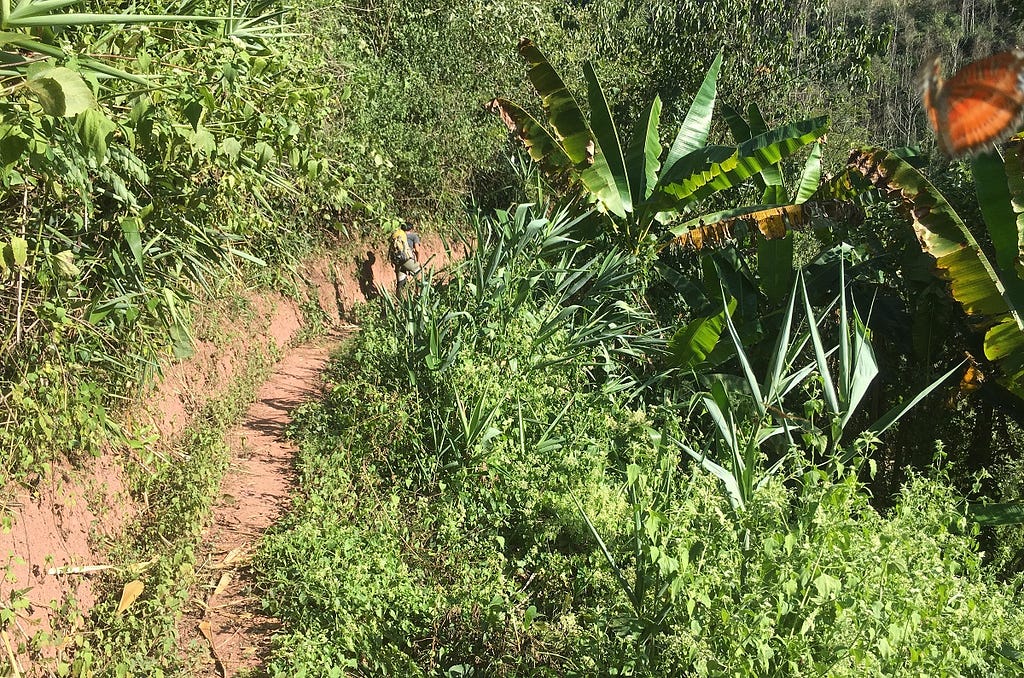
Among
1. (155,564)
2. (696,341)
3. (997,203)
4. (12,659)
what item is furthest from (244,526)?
(997,203)

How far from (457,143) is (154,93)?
8153 mm

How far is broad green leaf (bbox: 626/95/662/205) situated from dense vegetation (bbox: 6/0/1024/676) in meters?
0.04

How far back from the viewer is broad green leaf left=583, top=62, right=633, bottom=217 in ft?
26.4

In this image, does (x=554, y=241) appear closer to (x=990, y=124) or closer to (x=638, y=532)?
(x=990, y=124)

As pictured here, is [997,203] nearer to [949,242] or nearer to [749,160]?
[949,242]

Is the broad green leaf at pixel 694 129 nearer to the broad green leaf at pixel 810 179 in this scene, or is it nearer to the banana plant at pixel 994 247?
the broad green leaf at pixel 810 179

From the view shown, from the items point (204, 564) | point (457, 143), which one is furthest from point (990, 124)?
point (457, 143)

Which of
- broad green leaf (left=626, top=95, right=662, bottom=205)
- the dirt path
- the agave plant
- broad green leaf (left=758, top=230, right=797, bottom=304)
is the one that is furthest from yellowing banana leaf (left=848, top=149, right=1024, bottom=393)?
the dirt path

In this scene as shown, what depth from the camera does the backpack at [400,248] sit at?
9.49m

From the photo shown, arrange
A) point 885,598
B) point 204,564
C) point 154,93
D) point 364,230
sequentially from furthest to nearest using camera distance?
point 364,230
point 204,564
point 154,93
point 885,598

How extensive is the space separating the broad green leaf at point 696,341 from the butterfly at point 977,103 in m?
1.93

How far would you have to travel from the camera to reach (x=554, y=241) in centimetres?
689

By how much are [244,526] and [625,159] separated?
5.11 metres

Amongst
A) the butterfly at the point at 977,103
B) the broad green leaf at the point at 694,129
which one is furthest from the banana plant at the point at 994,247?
the broad green leaf at the point at 694,129
